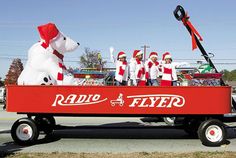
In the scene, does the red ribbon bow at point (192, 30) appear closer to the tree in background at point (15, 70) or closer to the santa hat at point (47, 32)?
the santa hat at point (47, 32)

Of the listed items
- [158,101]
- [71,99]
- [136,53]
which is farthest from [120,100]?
[136,53]

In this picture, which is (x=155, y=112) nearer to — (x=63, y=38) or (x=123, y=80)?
(x=123, y=80)

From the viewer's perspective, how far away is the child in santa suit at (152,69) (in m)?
9.89

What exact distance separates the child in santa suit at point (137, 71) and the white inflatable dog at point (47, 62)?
1819 millimetres

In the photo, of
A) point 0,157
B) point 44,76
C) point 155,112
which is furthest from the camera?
point 44,76

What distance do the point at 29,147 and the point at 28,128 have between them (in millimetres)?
441

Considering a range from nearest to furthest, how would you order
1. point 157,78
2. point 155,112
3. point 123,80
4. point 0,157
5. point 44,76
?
1. point 0,157
2. point 155,112
3. point 44,76
4. point 123,80
5. point 157,78

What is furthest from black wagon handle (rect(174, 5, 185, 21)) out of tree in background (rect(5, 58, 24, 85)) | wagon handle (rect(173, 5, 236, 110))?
tree in background (rect(5, 58, 24, 85))

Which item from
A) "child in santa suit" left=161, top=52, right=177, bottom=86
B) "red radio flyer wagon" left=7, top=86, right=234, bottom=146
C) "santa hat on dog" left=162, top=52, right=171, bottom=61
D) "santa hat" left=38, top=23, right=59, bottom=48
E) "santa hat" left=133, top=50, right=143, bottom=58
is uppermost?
"santa hat" left=38, top=23, right=59, bottom=48

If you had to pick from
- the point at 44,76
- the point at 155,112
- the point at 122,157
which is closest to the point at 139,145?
the point at 155,112

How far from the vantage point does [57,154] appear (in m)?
6.67

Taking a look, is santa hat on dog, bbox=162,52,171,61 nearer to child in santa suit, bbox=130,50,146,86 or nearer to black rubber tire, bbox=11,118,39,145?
child in santa suit, bbox=130,50,146,86

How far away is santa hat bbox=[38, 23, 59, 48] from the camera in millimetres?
8547

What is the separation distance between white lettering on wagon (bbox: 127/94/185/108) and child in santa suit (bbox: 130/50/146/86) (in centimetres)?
212
